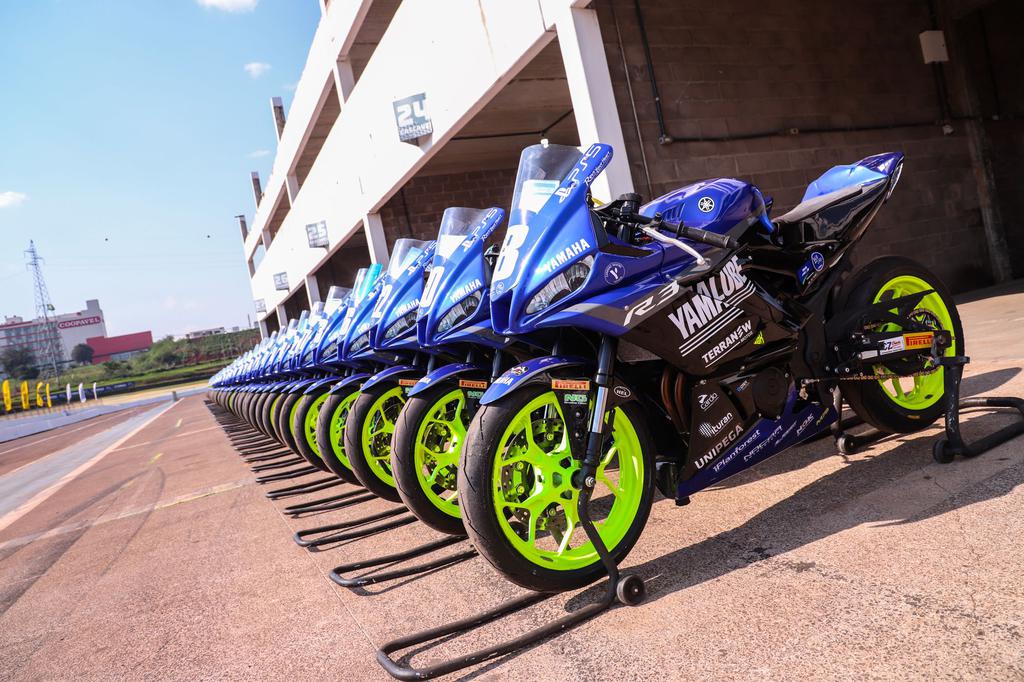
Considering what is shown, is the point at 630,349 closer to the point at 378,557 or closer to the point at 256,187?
the point at 378,557

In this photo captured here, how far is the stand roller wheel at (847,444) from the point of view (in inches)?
129

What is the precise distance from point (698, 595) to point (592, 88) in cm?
441

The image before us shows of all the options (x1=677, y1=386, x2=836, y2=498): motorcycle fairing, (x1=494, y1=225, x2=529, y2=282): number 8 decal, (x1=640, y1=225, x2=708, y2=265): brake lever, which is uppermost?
(x1=494, y1=225, x2=529, y2=282): number 8 decal

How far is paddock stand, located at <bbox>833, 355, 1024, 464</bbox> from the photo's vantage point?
2.86 metres

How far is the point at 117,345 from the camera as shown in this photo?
11138cm

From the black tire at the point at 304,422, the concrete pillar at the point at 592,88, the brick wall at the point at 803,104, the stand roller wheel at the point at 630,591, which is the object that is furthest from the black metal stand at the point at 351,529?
the brick wall at the point at 803,104

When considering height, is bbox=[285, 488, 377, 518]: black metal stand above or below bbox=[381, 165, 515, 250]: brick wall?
below

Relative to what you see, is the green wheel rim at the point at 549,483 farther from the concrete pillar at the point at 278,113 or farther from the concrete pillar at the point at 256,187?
the concrete pillar at the point at 256,187

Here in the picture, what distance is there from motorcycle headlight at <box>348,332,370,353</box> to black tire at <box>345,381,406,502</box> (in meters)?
0.51

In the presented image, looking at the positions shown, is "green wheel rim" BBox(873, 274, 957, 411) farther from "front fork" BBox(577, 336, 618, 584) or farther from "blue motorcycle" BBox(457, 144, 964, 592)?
"front fork" BBox(577, 336, 618, 584)

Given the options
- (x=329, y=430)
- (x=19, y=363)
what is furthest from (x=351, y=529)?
(x=19, y=363)

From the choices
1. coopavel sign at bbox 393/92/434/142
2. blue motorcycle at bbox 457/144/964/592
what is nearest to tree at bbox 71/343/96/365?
coopavel sign at bbox 393/92/434/142

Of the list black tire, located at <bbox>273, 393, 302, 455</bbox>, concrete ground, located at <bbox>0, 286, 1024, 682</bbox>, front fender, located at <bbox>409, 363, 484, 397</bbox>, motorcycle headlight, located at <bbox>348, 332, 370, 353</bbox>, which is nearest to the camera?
concrete ground, located at <bbox>0, 286, 1024, 682</bbox>

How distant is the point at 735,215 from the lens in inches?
112
